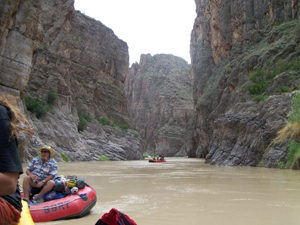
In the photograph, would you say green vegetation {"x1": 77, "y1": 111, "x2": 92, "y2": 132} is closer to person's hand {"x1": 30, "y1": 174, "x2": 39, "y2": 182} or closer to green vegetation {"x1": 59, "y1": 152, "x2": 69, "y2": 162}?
green vegetation {"x1": 59, "y1": 152, "x2": 69, "y2": 162}

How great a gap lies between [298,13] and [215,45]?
21.3 m

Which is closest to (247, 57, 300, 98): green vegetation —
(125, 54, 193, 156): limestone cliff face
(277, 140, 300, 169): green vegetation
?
(277, 140, 300, 169): green vegetation

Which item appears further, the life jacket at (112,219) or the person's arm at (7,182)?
the life jacket at (112,219)

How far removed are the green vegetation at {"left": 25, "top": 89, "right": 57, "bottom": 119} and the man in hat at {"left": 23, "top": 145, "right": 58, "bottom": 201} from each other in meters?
28.1

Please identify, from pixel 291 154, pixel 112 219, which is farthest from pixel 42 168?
pixel 291 154

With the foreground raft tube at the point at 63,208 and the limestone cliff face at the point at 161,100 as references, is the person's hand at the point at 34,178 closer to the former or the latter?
the foreground raft tube at the point at 63,208

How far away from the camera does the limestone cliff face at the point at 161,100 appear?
102 meters

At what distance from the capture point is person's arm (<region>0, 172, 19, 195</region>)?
2.07m

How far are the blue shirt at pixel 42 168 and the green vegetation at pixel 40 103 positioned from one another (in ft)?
92.2

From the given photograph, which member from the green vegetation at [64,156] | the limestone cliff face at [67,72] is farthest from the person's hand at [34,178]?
the green vegetation at [64,156]

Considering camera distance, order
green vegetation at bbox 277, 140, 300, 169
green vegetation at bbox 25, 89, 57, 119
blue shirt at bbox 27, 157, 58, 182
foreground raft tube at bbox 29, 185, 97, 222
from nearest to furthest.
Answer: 1. foreground raft tube at bbox 29, 185, 97, 222
2. blue shirt at bbox 27, 157, 58, 182
3. green vegetation at bbox 277, 140, 300, 169
4. green vegetation at bbox 25, 89, 57, 119

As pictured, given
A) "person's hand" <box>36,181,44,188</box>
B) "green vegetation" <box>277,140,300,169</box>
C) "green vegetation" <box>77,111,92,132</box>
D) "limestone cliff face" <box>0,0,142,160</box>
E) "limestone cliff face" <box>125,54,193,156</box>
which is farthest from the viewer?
"limestone cliff face" <box>125,54,193,156</box>

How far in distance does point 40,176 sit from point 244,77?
27701mm

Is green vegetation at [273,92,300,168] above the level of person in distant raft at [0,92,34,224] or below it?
above
